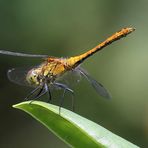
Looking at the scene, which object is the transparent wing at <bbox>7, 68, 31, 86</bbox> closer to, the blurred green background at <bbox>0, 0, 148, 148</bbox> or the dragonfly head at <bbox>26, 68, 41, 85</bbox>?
the dragonfly head at <bbox>26, 68, 41, 85</bbox>

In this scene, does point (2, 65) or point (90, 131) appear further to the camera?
point (2, 65)

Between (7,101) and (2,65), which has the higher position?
(2,65)

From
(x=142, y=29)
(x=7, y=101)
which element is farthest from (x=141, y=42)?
(x=7, y=101)

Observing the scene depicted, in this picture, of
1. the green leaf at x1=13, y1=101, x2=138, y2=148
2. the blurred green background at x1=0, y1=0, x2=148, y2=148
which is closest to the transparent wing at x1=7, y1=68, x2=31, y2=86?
the green leaf at x1=13, y1=101, x2=138, y2=148

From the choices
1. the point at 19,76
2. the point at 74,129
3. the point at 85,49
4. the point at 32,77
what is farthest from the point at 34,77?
the point at 85,49

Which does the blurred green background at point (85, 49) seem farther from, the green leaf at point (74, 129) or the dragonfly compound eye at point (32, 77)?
the green leaf at point (74, 129)

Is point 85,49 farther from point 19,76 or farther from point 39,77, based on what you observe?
point 39,77

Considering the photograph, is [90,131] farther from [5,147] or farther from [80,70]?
[5,147]
